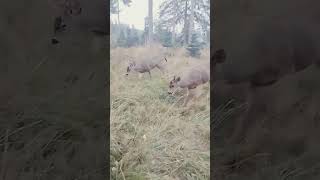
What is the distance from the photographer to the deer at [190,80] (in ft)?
6.07

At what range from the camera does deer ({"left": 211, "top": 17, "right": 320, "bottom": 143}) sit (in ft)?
5.98

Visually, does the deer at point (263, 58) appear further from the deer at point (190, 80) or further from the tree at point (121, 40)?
the tree at point (121, 40)

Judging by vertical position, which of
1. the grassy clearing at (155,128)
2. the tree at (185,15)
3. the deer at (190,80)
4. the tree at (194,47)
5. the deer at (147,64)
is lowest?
the grassy clearing at (155,128)

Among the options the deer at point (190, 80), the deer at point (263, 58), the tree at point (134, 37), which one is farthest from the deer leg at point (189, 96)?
the tree at point (134, 37)

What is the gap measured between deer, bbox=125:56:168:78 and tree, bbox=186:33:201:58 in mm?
105

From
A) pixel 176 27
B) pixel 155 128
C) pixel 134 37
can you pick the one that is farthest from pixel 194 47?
pixel 155 128

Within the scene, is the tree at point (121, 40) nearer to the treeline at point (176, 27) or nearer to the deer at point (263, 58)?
the treeline at point (176, 27)

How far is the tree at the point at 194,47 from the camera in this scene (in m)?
1.88

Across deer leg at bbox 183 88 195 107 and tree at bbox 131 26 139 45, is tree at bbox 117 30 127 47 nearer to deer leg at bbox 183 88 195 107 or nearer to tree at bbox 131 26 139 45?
tree at bbox 131 26 139 45

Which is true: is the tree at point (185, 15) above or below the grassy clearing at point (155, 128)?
above

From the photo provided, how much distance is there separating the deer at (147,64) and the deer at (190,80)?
74 mm
